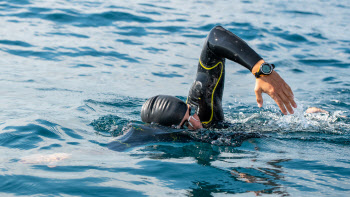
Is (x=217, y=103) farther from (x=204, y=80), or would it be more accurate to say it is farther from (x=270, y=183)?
(x=270, y=183)

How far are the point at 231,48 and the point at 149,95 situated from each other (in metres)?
3.87

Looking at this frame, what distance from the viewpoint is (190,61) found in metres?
11.4

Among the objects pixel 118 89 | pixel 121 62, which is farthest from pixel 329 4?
pixel 118 89

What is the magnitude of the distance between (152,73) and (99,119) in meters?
3.82

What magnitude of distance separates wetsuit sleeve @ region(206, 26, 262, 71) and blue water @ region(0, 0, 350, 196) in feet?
3.51

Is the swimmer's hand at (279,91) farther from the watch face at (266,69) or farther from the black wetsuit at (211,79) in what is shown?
the black wetsuit at (211,79)

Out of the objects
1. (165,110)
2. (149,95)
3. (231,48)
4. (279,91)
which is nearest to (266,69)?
(279,91)

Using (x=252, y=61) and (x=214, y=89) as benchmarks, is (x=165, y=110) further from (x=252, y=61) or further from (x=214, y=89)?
(x=252, y=61)

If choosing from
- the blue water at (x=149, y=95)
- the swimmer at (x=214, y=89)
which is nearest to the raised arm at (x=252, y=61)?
the swimmer at (x=214, y=89)

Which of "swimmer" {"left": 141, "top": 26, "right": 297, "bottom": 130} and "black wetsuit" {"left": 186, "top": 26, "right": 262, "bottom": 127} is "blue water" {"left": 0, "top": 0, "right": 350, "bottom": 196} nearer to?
"swimmer" {"left": 141, "top": 26, "right": 297, "bottom": 130}

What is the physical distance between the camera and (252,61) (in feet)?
14.9

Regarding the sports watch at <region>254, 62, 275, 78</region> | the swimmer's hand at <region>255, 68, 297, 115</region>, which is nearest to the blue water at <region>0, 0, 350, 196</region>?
the swimmer's hand at <region>255, 68, 297, 115</region>

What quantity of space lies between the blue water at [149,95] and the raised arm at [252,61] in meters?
0.73

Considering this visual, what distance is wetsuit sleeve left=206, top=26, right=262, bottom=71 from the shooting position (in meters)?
4.59
